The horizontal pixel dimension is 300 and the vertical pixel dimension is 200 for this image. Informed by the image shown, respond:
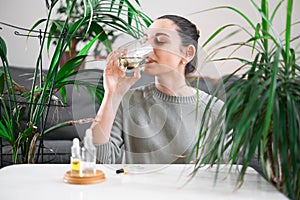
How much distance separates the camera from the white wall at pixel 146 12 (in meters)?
3.45

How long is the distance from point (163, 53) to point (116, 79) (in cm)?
15

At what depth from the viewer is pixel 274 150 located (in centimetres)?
95

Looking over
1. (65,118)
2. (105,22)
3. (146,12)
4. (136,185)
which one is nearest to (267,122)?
(136,185)

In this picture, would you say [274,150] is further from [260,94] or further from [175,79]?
[175,79]

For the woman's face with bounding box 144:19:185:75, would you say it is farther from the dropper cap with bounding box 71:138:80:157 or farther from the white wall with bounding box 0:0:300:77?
the white wall with bounding box 0:0:300:77

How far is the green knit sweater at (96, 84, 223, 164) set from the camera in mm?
1171

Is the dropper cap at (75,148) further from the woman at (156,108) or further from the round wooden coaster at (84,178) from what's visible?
the woman at (156,108)

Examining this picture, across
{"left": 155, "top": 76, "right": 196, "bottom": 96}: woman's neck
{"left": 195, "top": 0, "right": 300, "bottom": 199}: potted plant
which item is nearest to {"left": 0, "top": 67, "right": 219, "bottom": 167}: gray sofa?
{"left": 155, "top": 76, "right": 196, "bottom": 96}: woman's neck

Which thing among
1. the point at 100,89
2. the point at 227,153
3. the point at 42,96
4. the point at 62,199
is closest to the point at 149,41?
the point at 100,89

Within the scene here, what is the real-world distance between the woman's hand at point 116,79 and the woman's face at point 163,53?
0.06m

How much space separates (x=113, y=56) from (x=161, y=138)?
24 cm

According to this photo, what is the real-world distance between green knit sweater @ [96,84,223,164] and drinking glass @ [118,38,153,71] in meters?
0.07

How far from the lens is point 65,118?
297cm

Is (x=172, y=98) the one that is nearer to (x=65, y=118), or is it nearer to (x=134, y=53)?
(x=134, y=53)
